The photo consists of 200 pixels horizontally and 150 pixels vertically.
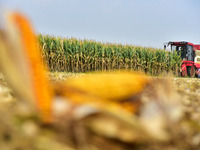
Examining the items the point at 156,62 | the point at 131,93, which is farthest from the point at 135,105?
the point at 156,62

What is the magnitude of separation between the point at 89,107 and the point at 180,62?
19.3 m

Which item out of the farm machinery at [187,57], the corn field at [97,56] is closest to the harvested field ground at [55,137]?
the corn field at [97,56]

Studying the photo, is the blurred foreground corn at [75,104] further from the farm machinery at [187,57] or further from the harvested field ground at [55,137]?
the farm machinery at [187,57]

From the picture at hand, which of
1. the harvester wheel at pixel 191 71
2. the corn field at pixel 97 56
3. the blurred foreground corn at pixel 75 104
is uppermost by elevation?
the corn field at pixel 97 56

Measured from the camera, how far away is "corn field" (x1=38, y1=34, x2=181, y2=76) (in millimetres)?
15859

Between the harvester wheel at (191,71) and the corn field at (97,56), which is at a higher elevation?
the corn field at (97,56)

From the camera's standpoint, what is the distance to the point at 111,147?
1.23 m

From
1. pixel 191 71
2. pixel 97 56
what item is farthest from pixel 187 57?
pixel 97 56

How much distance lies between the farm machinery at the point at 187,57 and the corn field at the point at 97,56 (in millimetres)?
629

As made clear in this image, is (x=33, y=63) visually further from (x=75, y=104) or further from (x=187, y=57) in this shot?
(x=187, y=57)

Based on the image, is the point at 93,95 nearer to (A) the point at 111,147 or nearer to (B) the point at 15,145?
(A) the point at 111,147

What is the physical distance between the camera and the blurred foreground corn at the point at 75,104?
3.83ft

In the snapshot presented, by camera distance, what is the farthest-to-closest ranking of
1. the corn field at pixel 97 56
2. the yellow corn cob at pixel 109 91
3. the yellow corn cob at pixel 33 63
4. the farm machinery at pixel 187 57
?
the farm machinery at pixel 187 57
the corn field at pixel 97 56
the yellow corn cob at pixel 109 91
the yellow corn cob at pixel 33 63

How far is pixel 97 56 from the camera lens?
54.5ft
